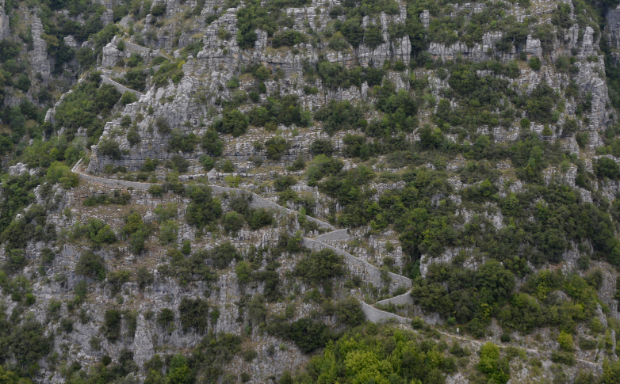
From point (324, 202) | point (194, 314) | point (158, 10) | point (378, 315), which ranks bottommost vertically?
point (194, 314)

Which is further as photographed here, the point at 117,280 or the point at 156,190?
the point at 156,190

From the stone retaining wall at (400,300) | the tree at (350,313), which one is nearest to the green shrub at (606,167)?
the stone retaining wall at (400,300)

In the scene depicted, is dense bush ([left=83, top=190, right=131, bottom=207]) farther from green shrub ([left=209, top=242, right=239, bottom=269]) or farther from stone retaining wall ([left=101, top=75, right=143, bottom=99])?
stone retaining wall ([left=101, top=75, right=143, bottom=99])

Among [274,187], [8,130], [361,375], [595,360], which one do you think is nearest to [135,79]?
[8,130]

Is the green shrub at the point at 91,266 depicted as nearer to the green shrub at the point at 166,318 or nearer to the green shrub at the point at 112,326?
the green shrub at the point at 112,326

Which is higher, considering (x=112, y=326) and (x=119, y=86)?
(x=119, y=86)

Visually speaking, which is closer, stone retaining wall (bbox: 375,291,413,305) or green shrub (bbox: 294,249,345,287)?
stone retaining wall (bbox: 375,291,413,305)

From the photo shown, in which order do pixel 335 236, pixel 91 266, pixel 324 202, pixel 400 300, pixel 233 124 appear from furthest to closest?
pixel 233 124
pixel 324 202
pixel 335 236
pixel 91 266
pixel 400 300

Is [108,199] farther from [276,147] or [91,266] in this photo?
[276,147]

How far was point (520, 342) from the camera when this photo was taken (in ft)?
162

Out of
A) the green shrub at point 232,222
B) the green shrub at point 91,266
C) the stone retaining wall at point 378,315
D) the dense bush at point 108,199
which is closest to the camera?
the stone retaining wall at point 378,315

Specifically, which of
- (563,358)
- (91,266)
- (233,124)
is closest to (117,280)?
(91,266)

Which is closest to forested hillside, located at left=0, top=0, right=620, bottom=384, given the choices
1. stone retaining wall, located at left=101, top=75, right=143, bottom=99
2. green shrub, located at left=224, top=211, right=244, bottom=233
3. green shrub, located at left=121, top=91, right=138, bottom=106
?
green shrub, located at left=224, top=211, right=244, bottom=233

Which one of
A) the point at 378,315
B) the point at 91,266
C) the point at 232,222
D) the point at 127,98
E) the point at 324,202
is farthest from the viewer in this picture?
the point at 127,98
